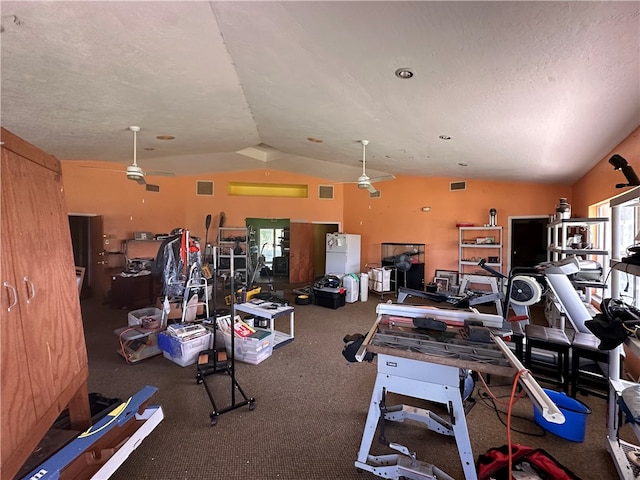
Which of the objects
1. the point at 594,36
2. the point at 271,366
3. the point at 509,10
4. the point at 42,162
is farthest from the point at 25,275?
the point at 594,36

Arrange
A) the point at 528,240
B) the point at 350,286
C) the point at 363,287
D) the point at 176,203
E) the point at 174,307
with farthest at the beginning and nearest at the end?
1. the point at 176,203
2. the point at 363,287
3. the point at 350,286
4. the point at 528,240
5. the point at 174,307

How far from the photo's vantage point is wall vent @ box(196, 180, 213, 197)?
25.1 ft

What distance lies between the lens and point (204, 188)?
768 centimetres

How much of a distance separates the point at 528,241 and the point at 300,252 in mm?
5340

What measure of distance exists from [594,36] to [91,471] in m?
3.51

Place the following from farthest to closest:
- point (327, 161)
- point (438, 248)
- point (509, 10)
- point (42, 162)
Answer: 1. point (438, 248)
2. point (327, 161)
3. point (42, 162)
4. point (509, 10)

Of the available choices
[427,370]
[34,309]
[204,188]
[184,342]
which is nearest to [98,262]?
[204,188]

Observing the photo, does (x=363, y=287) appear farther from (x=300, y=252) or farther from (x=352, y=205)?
(x=352, y=205)

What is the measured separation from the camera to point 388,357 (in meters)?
1.65

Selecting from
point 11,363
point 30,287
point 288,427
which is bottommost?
point 288,427

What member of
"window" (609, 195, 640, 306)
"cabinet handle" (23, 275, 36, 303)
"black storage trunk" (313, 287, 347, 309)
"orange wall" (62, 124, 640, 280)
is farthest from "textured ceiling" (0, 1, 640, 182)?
"black storage trunk" (313, 287, 347, 309)

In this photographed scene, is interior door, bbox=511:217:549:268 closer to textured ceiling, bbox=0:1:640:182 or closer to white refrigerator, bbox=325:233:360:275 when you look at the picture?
textured ceiling, bbox=0:1:640:182

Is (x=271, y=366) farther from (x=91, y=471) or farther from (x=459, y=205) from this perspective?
(x=459, y=205)

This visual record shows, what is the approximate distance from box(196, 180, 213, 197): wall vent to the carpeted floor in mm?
5026
